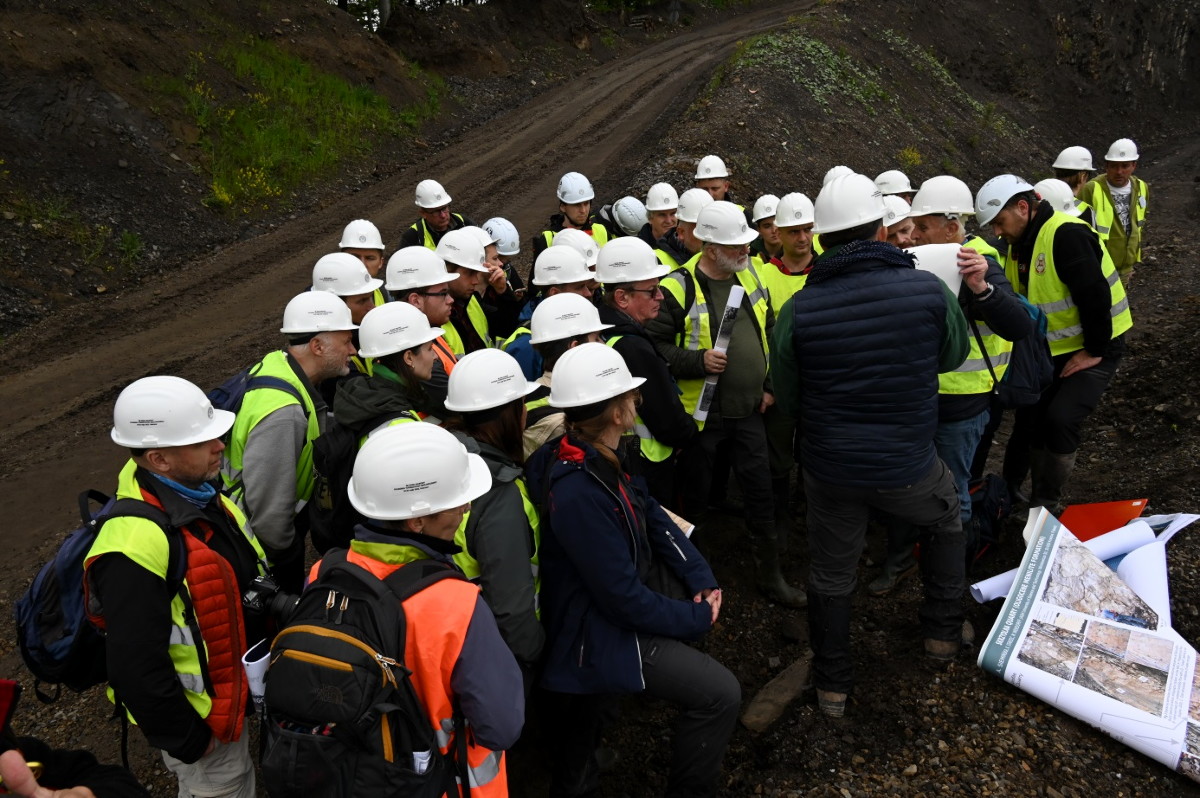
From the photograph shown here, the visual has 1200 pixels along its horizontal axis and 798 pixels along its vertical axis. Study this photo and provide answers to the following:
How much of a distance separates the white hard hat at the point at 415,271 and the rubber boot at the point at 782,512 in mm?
2667

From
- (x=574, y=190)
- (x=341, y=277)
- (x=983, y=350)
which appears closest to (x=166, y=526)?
(x=341, y=277)

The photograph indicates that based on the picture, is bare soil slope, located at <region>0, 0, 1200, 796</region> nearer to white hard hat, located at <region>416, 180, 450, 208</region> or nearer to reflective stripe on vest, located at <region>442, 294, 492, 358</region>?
reflective stripe on vest, located at <region>442, 294, 492, 358</region>

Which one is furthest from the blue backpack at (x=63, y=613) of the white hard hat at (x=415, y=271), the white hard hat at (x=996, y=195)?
the white hard hat at (x=996, y=195)

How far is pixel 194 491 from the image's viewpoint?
2961 millimetres

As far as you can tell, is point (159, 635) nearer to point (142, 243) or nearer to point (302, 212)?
point (142, 243)

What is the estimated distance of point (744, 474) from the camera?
5055 millimetres

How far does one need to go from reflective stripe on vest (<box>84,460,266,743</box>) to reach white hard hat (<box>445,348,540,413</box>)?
967 mm

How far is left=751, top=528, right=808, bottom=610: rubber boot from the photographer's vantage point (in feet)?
16.9

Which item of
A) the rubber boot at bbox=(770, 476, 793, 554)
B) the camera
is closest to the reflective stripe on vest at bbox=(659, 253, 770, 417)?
the rubber boot at bbox=(770, 476, 793, 554)

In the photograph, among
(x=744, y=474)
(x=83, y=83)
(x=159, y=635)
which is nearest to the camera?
(x=159, y=635)

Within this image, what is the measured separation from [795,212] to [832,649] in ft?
9.07

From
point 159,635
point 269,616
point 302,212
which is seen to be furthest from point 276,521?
point 302,212

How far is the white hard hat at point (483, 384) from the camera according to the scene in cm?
327

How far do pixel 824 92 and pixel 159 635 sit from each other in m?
17.1
